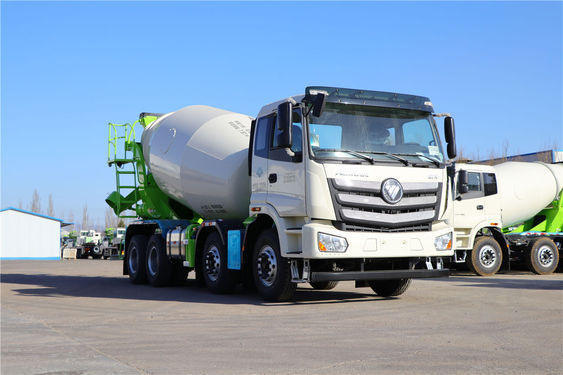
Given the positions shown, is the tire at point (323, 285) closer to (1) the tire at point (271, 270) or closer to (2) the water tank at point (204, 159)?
(2) the water tank at point (204, 159)

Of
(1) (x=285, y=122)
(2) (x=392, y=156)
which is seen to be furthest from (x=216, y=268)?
(2) (x=392, y=156)

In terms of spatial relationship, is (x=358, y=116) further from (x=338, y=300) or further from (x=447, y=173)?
(x=338, y=300)

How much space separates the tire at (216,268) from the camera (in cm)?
1162

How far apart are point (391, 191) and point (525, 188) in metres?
10.0

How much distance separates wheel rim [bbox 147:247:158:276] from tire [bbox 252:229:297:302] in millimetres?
4367

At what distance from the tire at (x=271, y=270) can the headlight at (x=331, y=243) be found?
0.86 m

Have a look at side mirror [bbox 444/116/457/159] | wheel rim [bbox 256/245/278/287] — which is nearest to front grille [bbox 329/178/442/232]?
side mirror [bbox 444/116/457/159]

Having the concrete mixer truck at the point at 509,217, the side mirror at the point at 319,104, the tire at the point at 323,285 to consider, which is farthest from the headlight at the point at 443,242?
the concrete mixer truck at the point at 509,217

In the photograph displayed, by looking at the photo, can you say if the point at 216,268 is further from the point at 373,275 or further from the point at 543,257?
the point at 543,257

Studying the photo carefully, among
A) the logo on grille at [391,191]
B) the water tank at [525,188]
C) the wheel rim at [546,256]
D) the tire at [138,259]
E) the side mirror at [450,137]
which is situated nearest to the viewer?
the logo on grille at [391,191]

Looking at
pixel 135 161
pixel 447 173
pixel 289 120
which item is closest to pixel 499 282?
pixel 447 173

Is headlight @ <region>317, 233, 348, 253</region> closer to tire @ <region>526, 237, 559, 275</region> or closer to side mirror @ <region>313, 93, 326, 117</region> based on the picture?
side mirror @ <region>313, 93, 326, 117</region>

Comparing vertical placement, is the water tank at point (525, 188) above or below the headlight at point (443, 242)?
above

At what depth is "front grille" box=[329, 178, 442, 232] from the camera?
938cm
